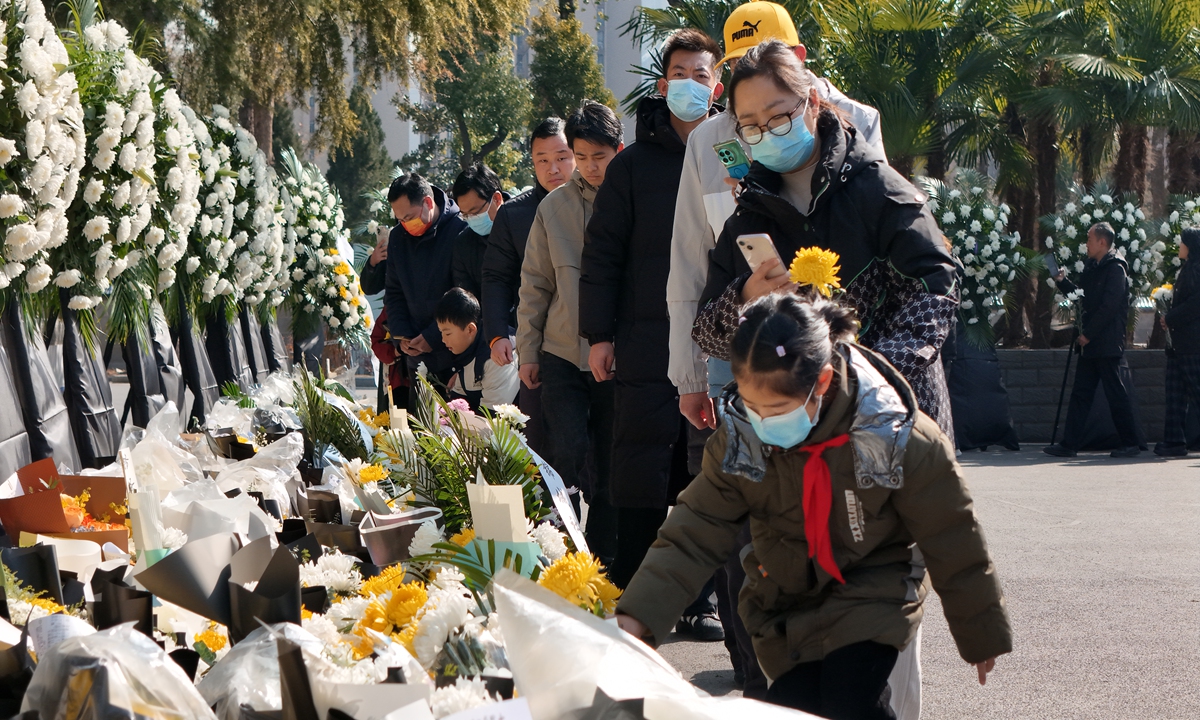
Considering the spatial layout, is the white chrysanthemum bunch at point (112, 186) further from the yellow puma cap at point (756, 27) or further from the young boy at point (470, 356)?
the yellow puma cap at point (756, 27)

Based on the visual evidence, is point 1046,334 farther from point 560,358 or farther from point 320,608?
point 320,608

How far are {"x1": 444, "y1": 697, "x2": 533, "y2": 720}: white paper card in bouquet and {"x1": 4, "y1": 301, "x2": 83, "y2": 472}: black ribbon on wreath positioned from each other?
10.0 ft

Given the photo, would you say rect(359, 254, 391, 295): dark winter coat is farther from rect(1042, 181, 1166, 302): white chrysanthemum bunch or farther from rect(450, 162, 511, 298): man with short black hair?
rect(1042, 181, 1166, 302): white chrysanthemum bunch

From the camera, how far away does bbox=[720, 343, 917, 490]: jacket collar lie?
2305 millimetres

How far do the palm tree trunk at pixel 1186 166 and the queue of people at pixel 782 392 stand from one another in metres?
12.9

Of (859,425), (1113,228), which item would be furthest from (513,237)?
(1113,228)

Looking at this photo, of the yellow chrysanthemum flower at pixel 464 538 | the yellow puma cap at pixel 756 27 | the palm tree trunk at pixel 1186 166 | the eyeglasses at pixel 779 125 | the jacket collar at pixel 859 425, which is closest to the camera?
the jacket collar at pixel 859 425

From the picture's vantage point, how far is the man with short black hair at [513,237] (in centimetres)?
539

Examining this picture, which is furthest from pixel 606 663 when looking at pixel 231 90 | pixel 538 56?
pixel 538 56

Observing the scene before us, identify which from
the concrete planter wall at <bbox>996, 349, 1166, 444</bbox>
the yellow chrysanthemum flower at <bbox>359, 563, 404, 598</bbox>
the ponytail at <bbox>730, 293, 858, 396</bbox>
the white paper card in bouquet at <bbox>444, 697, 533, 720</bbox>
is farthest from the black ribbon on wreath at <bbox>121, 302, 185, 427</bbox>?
the concrete planter wall at <bbox>996, 349, 1166, 444</bbox>

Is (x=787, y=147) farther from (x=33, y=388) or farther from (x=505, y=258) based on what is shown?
(x=505, y=258)

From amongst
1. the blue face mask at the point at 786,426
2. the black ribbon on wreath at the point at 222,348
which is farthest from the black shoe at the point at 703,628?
the black ribbon on wreath at the point at 222,348

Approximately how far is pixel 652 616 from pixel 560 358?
8.92ft

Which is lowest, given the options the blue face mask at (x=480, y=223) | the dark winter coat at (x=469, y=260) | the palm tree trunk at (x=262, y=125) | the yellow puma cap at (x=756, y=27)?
the dark winter coat at (x=469, y=260)
